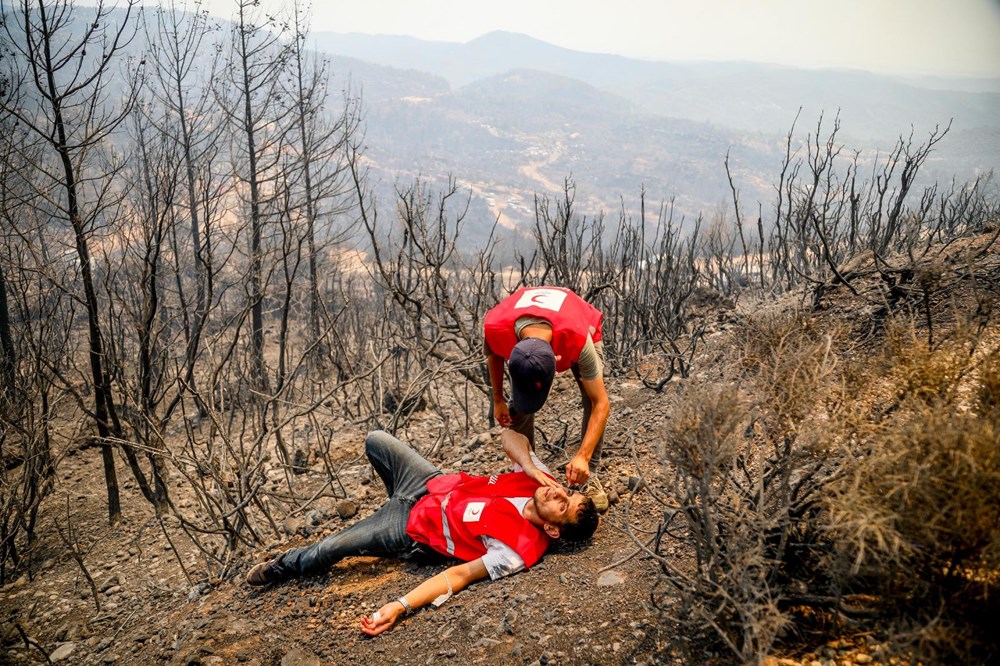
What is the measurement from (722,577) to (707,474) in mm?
534

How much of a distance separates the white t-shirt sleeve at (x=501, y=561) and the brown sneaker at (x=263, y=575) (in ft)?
4.34

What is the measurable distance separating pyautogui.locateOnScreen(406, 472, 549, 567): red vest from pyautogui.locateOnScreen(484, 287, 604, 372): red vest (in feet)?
2.40

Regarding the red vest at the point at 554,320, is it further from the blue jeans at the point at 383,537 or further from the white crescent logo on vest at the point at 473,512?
the blue jeans at the point at 383,537

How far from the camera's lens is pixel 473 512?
9.64ft

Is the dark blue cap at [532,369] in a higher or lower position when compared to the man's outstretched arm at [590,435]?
higher

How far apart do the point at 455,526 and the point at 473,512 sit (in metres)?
0.12

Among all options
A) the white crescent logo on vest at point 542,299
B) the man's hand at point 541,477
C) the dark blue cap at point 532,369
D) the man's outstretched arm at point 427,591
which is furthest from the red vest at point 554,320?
the man's outstretched arm at point 427,591

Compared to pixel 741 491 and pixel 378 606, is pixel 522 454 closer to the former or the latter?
pixel 378 606

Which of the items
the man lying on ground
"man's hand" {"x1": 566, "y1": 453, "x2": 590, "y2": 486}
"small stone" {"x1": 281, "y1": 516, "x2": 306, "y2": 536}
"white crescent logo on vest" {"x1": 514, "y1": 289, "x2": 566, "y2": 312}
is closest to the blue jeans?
the man lying on ground

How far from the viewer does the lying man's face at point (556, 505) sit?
2812mm

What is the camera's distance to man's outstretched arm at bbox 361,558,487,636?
104 inches

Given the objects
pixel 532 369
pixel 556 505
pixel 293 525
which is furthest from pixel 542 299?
pixel 293 525

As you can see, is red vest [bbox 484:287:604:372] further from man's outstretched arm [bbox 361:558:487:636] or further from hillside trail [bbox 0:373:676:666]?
man's outstretched arm [bbox 361:558:487:636]

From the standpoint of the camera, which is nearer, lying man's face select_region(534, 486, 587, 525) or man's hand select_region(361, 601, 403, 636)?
man's hand select_region(361, 601, 403, 636)
